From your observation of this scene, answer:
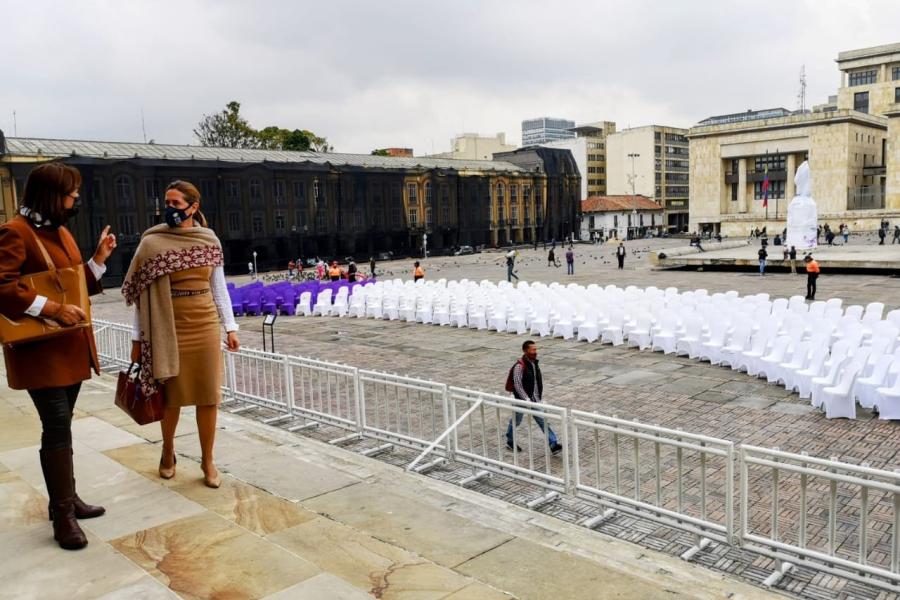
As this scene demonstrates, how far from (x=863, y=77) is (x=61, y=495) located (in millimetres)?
115388

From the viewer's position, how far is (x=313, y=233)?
6147 cm

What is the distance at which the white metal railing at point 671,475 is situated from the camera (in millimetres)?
4676

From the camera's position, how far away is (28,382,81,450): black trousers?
4434mm

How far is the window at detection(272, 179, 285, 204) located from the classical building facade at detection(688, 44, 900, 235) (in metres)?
52.4

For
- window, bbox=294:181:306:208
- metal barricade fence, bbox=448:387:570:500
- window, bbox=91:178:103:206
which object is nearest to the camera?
metal barricade fence, bbox=448:387:570:500

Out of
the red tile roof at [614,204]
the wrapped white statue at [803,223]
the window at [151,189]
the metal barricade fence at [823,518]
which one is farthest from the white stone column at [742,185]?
the metal barricade fence at [823,518]

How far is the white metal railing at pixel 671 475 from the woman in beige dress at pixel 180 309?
2.41m

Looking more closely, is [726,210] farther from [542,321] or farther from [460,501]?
[460,501]

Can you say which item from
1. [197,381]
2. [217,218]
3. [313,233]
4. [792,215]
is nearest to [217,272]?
[197,381]

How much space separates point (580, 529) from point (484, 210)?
7324 cm

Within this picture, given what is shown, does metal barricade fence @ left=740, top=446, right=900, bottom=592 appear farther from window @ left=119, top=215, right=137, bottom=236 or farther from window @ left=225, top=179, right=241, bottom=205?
window @ left=225, top=179, right=241, bottom=205

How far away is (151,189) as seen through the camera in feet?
167

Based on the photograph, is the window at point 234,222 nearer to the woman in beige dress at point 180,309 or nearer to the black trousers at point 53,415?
the woman in beige dress at point 180,309

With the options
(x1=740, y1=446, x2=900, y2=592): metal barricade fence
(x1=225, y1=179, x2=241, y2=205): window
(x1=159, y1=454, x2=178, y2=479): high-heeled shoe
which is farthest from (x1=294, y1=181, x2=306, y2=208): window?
(x1=740, y1=446, x2=900, y2=592): metal barricade fence
